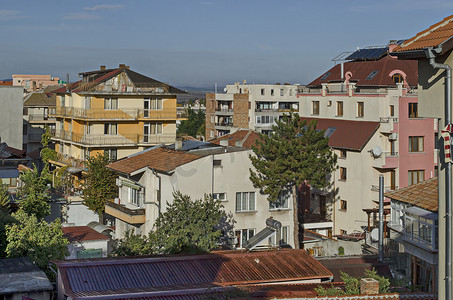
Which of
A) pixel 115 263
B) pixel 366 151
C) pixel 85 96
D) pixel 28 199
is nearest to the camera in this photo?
pixel 115 263

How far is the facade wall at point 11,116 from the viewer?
2028 inches

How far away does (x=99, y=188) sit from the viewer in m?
44.0

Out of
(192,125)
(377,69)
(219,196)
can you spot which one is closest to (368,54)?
(377,69)

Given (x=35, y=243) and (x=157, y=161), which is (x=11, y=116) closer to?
(x=157, y=161)

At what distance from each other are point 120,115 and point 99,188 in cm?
1150

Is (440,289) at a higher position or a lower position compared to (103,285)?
higher

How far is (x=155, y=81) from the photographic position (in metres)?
A: 56.1

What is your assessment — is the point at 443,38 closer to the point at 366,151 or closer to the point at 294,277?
the point at 294,277

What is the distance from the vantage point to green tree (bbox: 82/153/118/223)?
43.9m

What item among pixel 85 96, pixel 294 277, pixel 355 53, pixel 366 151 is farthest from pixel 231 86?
pixel 294 277

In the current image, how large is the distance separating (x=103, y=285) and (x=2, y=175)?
2084 centimetres

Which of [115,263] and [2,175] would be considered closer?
[115,263]

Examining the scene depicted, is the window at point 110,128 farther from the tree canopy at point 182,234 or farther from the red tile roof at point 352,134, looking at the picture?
the tree canopy at point 182,234

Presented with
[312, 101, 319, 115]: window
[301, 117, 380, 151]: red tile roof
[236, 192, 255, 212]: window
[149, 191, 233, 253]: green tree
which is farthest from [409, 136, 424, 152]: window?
[149, 191, 233, 253]: green tree
